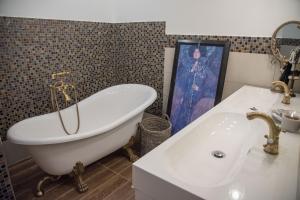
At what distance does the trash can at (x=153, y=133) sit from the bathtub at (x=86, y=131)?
0.44 feet

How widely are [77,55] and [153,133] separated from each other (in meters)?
1.38

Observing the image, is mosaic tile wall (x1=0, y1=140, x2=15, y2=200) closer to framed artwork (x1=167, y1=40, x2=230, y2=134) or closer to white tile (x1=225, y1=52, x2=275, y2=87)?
framed artwork (x1=167, y1=40, x2=230, y2=134)

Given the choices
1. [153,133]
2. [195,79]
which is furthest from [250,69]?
[153,133]

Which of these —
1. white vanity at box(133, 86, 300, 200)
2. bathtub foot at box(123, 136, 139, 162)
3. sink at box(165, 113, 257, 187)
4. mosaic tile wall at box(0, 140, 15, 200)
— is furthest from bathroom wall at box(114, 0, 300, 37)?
mosaic tile wall at box(0, 140, 15, 200)

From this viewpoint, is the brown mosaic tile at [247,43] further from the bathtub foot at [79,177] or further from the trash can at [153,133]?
the bathtub foot at [79,177]

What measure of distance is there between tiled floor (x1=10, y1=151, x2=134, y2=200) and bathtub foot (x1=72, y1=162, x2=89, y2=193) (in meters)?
0.04

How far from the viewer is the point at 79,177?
5.89ft

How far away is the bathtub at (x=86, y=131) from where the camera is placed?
1538 mm

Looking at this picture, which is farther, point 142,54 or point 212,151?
point 142,54

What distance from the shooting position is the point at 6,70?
6.29 feet

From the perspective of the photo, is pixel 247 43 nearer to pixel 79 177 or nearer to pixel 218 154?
pixel 218 154

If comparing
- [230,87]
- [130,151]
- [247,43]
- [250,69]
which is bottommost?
[130,151]

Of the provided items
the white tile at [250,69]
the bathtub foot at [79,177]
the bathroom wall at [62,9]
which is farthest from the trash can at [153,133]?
the bathroom wall at [62,9]

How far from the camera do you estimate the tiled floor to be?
1.75 meters
